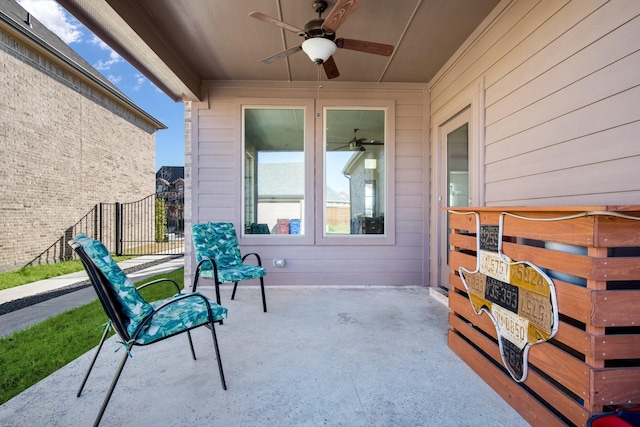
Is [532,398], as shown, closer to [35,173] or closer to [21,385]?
[21,385]

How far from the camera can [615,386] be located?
123 centimetres

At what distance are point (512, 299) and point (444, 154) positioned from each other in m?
2.68

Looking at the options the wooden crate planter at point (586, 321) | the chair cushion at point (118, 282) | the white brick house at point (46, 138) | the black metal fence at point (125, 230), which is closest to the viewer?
the wooden crate planter at point (586, 321)

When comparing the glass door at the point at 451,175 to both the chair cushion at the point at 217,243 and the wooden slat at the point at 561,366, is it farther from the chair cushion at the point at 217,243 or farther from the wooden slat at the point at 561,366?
the chair cushion at the point at 217,243

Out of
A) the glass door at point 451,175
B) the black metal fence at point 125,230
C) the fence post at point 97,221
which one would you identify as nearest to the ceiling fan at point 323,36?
the glass door at point 451,175

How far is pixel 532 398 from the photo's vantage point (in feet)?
5.00

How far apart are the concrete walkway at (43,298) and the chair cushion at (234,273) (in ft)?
5.28

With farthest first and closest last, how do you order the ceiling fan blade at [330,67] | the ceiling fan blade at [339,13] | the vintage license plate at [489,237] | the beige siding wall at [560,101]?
the ceiling fan blade at [330,67] → the ceiling fan blade at [339,13] → the vintage license plate at [489,237] → the beige siding wall at [560,101]

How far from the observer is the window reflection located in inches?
172

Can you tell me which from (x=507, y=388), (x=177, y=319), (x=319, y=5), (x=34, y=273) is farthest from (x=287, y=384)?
(x=34, y=273)

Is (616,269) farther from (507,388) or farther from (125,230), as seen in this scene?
(125,230)

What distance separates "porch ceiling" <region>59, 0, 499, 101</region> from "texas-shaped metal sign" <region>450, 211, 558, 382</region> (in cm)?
203

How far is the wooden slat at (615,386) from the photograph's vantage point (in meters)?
1.22

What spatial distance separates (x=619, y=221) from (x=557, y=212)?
8.5 inches
